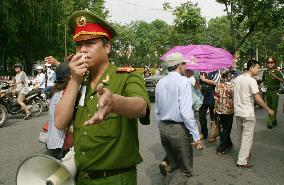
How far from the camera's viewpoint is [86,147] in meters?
2.19

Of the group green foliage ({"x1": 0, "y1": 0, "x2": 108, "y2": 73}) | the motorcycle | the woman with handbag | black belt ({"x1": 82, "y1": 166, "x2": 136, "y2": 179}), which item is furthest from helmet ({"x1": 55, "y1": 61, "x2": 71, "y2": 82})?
green foliage ({"x1": 0, "y1": 0, "x2": 108, "y2": 73})

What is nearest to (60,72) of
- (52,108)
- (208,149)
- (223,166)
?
(52,108)

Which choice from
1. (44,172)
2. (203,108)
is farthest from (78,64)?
(203,108)

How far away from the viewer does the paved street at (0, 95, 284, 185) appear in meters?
5.80

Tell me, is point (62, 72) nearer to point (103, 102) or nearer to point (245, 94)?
point (103, 102)

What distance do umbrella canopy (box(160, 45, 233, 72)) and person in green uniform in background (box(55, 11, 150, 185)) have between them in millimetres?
7210

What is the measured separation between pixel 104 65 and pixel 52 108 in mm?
2257

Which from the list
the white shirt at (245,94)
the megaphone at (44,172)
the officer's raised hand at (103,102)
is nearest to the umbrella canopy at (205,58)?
the white shirt at (245,94)

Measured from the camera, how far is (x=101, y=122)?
6.92 ft

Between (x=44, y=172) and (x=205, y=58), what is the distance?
7.91m

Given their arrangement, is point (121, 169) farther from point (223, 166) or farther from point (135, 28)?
point (135, 28)

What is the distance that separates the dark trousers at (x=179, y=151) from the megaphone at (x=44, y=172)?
2469 mm

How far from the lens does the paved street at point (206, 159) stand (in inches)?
228

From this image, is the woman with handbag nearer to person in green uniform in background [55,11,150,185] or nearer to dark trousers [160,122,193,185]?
dark trousers [160,122,193,185]
